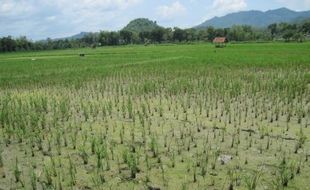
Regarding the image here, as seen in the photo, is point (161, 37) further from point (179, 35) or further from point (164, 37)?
point (179, 35)

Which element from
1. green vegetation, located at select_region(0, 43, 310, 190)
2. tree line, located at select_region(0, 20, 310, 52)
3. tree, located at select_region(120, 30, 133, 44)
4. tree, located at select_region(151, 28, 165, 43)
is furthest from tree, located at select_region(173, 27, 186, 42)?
green vegetation, located at select_region(0, 43, 310, 190)

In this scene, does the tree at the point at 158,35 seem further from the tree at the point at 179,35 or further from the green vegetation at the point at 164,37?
the tree at the point at 179,35

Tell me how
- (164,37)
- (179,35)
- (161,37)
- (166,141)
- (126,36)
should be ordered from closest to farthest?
(166,141)
(179,35)
(164,37)
(161,37)
(126,36)

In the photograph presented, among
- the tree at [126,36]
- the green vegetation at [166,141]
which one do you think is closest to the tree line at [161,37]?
the tree at [126,36]

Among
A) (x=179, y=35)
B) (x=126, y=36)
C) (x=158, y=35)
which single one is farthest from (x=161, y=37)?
(x=126, y=36)

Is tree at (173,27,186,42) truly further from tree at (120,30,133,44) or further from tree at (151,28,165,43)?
tree at (120,30,133,44)

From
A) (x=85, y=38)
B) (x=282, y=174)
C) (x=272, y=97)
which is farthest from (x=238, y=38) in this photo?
(x=282, y=174)

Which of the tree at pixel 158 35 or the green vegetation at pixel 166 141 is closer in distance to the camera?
the green vegetation at pixel 166 141

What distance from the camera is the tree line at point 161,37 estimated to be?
101531mm

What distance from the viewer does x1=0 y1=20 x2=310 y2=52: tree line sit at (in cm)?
10153

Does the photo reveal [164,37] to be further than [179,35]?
Yes

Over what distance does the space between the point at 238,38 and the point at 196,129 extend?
4131 inches

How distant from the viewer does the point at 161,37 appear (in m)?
127

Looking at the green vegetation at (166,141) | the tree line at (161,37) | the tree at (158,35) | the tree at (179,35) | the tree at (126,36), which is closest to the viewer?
the green vegetation at (166,141)
